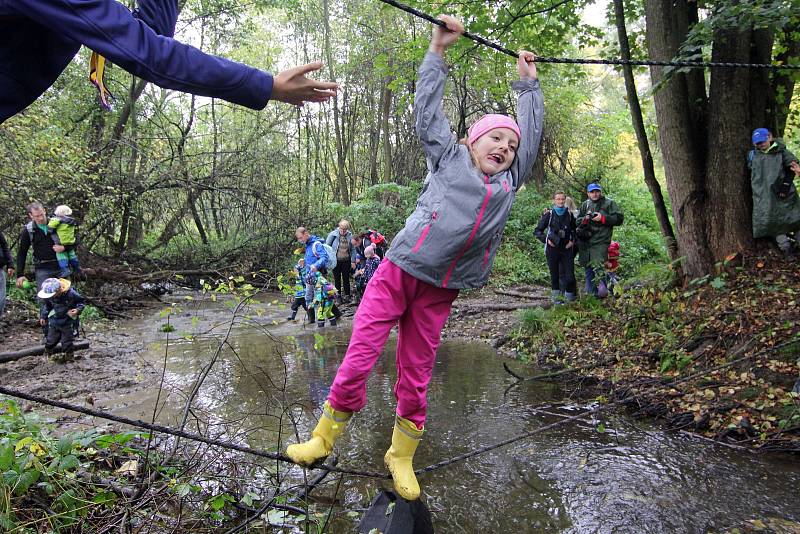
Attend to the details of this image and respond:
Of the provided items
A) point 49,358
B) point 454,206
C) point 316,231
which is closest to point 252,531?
point 454,206

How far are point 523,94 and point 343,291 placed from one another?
11026 mm

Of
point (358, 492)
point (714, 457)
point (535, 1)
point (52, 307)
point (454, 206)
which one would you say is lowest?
point (714, 457)

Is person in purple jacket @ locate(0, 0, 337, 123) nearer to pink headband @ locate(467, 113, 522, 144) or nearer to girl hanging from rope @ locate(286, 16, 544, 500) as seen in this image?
girl hanging from rope @ locate(286, 16, 544, 500)

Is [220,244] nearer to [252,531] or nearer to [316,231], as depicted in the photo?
[316,231]

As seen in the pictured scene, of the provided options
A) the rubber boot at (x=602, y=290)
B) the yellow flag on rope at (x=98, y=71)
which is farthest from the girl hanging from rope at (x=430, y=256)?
the rubber boot at (x=602, y=290)

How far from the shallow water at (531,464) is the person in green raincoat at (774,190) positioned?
3.13 meters

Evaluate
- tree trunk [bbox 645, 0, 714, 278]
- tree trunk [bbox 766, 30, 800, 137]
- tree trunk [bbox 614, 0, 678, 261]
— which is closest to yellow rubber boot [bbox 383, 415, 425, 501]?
tree trunk [bbox 645, 0, 714, 278]

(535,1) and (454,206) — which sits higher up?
(535,1)

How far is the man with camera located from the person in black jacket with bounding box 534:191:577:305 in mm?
194

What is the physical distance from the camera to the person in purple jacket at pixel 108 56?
56.5 inches

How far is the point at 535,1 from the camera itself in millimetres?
7305

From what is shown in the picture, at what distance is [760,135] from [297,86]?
20.5ft

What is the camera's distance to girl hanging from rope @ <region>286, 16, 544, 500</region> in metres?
2.68

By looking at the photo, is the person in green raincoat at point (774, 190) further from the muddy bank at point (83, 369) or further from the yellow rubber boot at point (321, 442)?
the muddy bank at point (83, 369)
